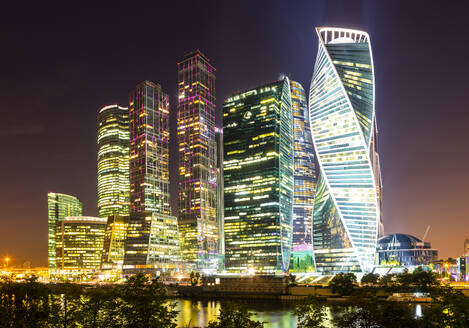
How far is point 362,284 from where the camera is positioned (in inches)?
7023

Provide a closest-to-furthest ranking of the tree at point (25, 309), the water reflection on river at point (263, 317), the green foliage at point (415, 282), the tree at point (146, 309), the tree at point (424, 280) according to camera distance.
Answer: the tree at point (146, 309) < the tree at point (25, 309) < the water reflection on river at point (263, 317) < the tree at point (424, 280) < the green foliage at point (415, 282)

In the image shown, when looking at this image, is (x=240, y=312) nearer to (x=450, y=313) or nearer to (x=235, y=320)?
(x=235, y=320)

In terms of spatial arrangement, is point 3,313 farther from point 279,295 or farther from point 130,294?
point 279,295

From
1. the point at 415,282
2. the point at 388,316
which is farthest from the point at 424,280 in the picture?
the point at 388,316

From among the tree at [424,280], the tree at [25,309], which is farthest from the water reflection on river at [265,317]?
the tree at [25,309]

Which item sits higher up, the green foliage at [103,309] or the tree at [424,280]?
the green foliage at [103,309]

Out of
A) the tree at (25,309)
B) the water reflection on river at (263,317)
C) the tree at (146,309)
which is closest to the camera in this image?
the tree at (146,309)

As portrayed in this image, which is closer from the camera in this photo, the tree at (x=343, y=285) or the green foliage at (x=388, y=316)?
the green foliage at (x=388, y=316)

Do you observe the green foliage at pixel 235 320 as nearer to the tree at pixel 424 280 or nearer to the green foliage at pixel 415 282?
the green foliage at pixel 415 282

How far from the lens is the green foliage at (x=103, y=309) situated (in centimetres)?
4369

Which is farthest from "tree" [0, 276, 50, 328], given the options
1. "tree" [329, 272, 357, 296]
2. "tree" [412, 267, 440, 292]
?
"tree" [412, 267, 440, 292]

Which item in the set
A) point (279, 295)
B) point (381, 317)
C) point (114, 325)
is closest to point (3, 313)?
point (114, 325)

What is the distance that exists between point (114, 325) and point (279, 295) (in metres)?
132

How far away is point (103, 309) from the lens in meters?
62.9
